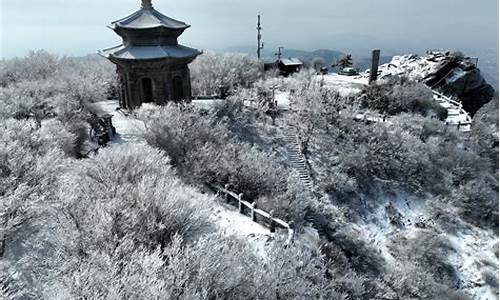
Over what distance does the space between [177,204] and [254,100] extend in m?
21.1

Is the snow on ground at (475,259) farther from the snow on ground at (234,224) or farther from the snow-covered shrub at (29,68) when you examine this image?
the snow-covered shrub at (29,68)

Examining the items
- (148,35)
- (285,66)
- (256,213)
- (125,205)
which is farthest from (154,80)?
(285,66)

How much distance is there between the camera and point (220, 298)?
793 cm

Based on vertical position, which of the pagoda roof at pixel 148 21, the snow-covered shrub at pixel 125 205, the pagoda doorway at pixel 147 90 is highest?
the pagoda roof at pixel 148 21

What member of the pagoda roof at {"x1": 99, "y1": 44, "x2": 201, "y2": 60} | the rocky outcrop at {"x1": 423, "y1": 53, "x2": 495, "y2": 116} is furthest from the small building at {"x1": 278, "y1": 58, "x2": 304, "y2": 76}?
Result: the pagoda roof at {"x1": 99, "y1": 44, "x2": 201, "y2": 60}

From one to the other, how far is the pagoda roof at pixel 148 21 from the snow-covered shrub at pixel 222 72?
31.7 ft

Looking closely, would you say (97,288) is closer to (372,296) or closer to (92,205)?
(92,205)

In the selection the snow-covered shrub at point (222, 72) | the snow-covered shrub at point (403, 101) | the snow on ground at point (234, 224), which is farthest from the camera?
the snow-covered shrub at point (222, 72)

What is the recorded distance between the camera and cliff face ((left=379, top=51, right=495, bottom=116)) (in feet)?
123

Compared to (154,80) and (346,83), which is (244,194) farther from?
(346,83)

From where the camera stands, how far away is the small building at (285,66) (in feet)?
149

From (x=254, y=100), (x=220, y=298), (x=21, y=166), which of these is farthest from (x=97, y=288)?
(x=254, y=100)

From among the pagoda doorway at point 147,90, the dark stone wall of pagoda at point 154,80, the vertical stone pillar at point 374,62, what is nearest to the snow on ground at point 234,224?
the dark stone wall of pagoda at point 154,80

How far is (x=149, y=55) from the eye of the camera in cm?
2361
